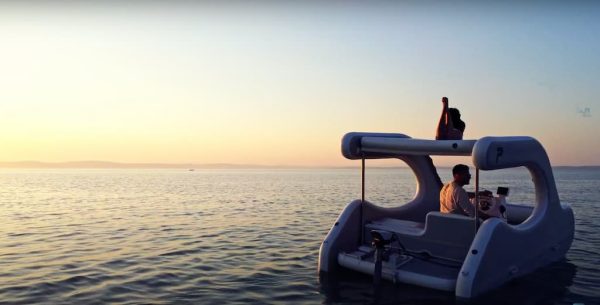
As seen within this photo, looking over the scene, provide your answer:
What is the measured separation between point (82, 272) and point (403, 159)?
8.09m

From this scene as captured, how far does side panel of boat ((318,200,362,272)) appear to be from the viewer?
9547 millimetres

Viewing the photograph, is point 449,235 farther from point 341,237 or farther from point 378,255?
point 341,237

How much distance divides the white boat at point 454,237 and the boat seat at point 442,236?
0.02m

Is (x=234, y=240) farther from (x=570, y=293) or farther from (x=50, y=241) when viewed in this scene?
(x=570, y=293)

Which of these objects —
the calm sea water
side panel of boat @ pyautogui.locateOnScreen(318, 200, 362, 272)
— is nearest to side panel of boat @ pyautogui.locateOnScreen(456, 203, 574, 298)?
the calm sea water

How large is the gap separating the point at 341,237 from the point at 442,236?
203 cm

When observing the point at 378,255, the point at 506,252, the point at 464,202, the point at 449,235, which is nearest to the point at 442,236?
the point at 449,235

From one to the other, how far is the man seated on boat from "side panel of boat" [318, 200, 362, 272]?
187 cm

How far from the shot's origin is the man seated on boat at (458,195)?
9.21 metres

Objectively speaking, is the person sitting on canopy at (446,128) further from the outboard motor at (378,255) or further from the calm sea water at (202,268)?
the calm sea water at (202,268)

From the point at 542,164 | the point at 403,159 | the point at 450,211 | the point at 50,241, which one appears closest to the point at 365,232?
the point at 450,211

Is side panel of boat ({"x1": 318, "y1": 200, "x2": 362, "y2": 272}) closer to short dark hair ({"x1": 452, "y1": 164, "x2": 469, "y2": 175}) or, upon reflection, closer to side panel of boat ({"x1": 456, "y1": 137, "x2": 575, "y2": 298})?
short dark hair ({"x1": 452, "y1": 164, "x2": 469, "y2": 175})

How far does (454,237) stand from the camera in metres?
8.95

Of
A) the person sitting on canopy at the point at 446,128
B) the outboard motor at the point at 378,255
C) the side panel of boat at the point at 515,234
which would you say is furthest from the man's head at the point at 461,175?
the outboard motor at the point at 378,255
